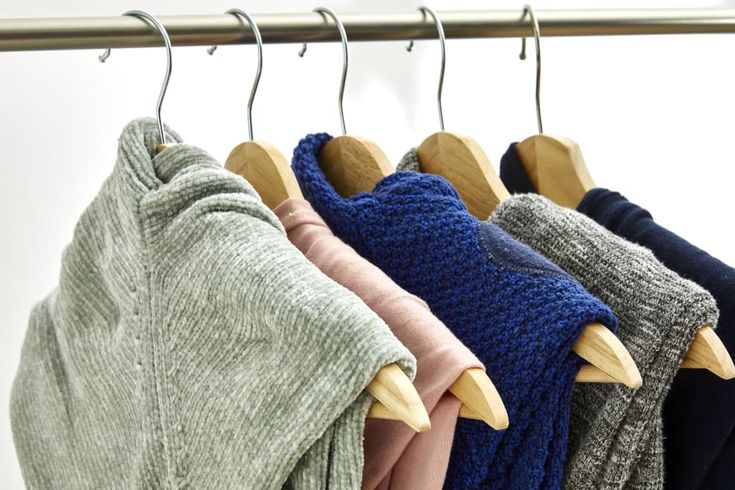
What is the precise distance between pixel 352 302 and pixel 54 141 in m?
0.70

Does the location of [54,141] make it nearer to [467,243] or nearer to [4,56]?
[4,56]

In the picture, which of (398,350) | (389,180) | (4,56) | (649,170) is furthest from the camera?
(649,170)

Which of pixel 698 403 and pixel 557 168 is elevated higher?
pixel 557 168

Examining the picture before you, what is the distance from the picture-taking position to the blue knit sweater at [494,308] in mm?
628

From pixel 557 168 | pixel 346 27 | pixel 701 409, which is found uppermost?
pixel 346 27

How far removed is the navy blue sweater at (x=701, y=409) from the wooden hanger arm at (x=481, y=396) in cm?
21

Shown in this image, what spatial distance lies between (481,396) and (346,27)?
37 cm

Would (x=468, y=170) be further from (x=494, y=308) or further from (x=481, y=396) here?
(x=481, y=396)

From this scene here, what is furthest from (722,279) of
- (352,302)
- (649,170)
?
(649,170)

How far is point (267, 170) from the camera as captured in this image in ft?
2.51

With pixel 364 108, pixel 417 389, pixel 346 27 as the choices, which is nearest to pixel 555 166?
pixel 346 27

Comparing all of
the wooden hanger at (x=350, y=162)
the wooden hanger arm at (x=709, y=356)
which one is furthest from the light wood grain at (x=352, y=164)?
the wooden hanger arm at (x=709, y=356)

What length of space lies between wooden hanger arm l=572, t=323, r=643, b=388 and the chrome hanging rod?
323 millimetres

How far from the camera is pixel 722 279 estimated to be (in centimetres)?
71
